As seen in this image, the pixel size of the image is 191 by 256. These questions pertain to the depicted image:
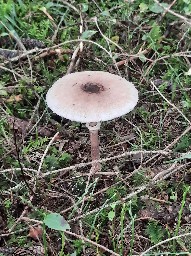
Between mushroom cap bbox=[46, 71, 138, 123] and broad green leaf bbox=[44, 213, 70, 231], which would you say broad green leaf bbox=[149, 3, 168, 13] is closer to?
mushroom cap bbox=[46, 71, 138, 123]

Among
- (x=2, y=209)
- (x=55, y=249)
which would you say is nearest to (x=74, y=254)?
(x=55, y=249)

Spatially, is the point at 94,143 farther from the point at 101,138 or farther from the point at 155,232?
the point at 155,232

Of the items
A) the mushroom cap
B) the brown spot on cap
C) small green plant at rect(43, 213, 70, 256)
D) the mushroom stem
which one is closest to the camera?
small green plant at rect(43, 213, 70, 256)

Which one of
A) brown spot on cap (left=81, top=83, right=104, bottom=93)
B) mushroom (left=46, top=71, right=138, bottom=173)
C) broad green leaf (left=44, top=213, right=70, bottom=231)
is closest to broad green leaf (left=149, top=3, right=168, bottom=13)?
mushroom (left=46, top=71, right=138, bottom=173)

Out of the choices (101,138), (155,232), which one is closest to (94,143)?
(101,138)

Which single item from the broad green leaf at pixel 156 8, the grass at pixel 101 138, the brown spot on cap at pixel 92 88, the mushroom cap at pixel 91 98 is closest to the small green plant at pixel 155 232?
the grass at pixel 101 138

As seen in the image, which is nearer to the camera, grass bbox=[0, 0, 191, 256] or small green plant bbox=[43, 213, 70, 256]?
small green plant bbox=[43, 213, 70, 256]

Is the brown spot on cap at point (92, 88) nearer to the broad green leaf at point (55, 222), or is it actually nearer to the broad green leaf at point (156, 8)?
the broad green leaf at point (55, 222)
